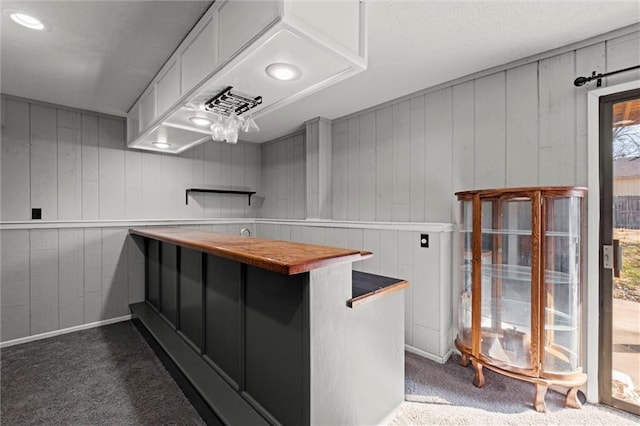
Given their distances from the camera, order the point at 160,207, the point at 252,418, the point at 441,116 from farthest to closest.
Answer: the point at 160,207 < the point at 441,116 < the point at 252,418

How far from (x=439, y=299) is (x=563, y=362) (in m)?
0.84

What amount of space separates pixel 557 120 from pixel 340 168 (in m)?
2.13

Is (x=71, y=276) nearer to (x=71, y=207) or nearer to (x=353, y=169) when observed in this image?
(x=71, y=207)

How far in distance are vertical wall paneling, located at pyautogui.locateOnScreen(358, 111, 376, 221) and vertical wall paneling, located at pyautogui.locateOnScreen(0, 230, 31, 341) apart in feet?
11.3

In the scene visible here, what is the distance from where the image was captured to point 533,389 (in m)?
2.05

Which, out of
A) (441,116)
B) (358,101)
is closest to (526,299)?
(441,116)

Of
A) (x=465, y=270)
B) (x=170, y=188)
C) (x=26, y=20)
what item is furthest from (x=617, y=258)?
(x=170, y=188)

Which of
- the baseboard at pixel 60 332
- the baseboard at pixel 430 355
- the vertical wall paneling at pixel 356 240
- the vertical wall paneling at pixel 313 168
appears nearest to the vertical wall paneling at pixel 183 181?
the baseboard at pixel 60 332

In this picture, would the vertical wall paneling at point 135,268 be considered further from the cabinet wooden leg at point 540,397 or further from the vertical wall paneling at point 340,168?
the cabinet wooden leg at point 540,397

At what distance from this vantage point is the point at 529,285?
6.33ft

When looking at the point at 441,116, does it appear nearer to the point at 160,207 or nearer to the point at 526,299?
the point at 526,299

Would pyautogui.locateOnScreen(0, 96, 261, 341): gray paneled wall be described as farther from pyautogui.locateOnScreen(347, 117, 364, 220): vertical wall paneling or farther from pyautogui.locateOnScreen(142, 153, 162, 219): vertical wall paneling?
pyautogui.locateOnScreen(347, 117, 364, 220): vertical wall paneling

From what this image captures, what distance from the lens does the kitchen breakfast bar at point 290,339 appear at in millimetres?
1241

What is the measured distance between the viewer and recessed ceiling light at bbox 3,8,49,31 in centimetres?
164
